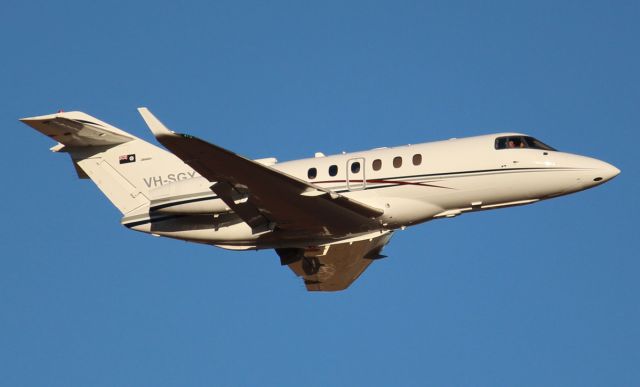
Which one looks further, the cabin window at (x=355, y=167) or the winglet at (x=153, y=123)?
the cabin window at (x=355, y=167)

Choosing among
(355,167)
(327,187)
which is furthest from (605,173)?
(327,187)

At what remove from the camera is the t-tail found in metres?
25.3

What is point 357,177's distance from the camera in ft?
76.8

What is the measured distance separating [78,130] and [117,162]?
1.26 m

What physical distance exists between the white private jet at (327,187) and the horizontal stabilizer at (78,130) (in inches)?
1.3

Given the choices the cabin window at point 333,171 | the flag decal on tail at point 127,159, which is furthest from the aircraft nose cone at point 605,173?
the flag decal on tail at point 127,159

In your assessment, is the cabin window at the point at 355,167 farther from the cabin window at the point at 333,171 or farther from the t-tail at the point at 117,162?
the t-tail at the point at 117,162

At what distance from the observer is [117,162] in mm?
25688

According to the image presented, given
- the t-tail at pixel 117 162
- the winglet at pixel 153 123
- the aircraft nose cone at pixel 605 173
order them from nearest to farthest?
the winglet at pixel 153 123
the aircraft nose cone at pixel 605 173
the t-tail at pixel 117 162

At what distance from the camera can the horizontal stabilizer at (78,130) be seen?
965 inches

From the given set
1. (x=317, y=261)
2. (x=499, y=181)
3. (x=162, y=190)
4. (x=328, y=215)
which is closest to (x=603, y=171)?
(x=499, y=181)

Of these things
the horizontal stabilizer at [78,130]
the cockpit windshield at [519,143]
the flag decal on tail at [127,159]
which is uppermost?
the horizontal stabilizer at [78,130]

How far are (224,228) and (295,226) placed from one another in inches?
69.3

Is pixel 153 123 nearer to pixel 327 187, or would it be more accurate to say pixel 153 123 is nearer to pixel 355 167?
pixel 327 187
